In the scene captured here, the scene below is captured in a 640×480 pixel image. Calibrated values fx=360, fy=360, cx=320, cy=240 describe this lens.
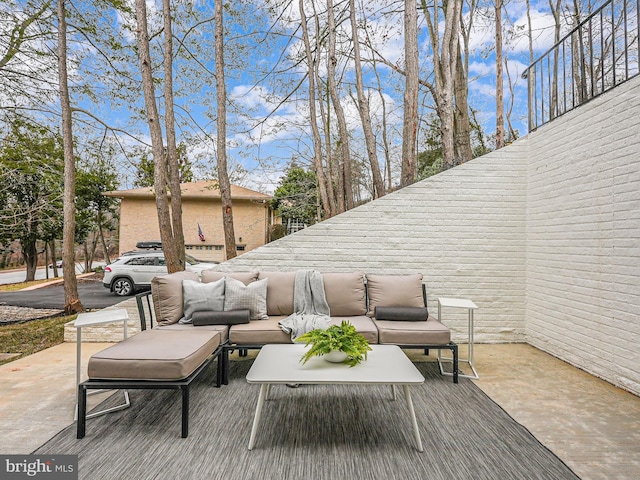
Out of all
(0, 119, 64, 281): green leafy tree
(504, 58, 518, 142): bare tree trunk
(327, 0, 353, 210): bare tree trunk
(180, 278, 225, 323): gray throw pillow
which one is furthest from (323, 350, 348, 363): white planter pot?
(504, 58, 518, 142): bare tree trunk

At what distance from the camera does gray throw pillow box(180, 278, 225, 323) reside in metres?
3.53

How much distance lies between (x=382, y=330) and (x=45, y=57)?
22.5ft

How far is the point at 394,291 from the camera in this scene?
151 inches

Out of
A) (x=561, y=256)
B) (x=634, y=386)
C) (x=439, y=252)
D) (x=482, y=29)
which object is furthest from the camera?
(x=482, y=29)

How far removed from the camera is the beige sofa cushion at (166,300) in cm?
351

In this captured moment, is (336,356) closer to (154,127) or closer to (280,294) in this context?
(280,294)

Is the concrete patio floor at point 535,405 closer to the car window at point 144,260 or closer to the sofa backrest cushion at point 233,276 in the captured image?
the sofa backrest cushion at point 233,276

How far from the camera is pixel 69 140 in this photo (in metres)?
5.83

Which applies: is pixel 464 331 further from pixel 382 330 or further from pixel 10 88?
pixel 10 88

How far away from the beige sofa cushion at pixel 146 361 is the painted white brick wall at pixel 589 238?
138 inches

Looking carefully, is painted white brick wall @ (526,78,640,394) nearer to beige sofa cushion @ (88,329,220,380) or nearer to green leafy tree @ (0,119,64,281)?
beige sofa cushion @ (88,329,220,380)

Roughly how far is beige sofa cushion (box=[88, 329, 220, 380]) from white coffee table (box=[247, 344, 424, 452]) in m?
0.46

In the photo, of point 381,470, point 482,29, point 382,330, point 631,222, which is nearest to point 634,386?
point 631,222

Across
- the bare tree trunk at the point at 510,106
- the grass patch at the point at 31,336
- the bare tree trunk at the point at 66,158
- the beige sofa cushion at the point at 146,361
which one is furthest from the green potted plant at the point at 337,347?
the bare tree trunk at the point at 510,106
